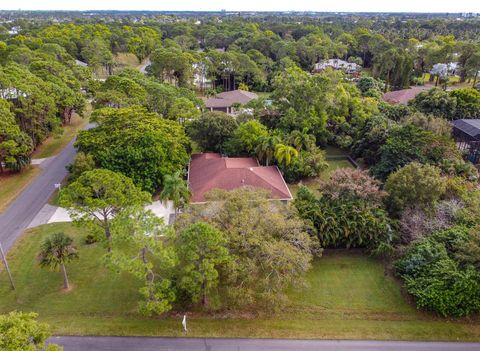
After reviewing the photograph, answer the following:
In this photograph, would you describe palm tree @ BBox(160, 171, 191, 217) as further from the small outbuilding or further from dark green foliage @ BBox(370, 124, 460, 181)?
the small outbuilding

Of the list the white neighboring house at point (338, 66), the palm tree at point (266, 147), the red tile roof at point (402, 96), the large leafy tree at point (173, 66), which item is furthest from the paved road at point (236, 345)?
the white neighboring house at point (338, 66)

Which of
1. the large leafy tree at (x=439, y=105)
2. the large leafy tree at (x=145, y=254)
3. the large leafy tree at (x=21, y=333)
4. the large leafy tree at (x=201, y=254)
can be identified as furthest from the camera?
the large leafy tree at (x=439, y=105)

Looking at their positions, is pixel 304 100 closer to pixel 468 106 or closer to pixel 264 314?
pixel 468 106

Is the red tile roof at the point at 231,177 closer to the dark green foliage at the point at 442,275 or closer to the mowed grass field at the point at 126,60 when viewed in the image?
the dark green foliage at the point at 442,275

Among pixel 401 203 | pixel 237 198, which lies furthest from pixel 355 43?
pixel 237 198

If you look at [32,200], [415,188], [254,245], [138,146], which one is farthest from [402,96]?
[32,200]

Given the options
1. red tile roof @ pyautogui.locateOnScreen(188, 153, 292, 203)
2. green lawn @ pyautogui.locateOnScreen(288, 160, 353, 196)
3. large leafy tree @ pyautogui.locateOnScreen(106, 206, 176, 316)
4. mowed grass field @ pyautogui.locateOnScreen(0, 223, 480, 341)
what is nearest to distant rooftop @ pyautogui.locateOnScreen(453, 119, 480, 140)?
green lawn @ pyautogui.locateOnScreen(288, 160, 353, 196)
